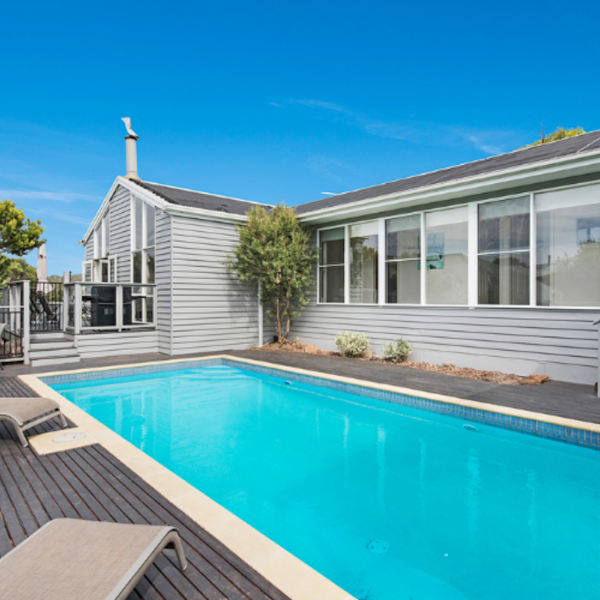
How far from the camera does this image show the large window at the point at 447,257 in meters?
7.34

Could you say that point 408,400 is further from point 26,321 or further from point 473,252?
point 26,321

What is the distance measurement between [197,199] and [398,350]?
632 centimetres

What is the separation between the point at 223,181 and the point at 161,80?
16.2m

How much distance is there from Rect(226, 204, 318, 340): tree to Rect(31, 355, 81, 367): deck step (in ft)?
12.2

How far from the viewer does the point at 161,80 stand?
16.7 m

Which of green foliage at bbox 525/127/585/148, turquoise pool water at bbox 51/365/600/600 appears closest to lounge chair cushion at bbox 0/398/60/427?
turquoise pool water at bbox 51/365/600/600

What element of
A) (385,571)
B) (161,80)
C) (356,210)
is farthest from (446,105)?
(385,571)

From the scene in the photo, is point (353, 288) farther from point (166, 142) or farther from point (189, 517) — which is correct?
point (166, 142)

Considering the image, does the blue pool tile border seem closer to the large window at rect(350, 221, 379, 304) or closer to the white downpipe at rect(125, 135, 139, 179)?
the large window at rect(350, 221, 379, 304)

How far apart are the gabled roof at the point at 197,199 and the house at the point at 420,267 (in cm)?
8

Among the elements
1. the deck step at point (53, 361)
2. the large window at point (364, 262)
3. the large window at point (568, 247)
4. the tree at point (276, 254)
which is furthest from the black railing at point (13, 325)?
the large window at point (568, 247)

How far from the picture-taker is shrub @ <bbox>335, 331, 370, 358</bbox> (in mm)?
8508

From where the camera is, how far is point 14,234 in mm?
17453

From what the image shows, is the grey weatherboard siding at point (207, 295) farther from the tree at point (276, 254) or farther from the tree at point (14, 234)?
the tree at point (14, 234)
